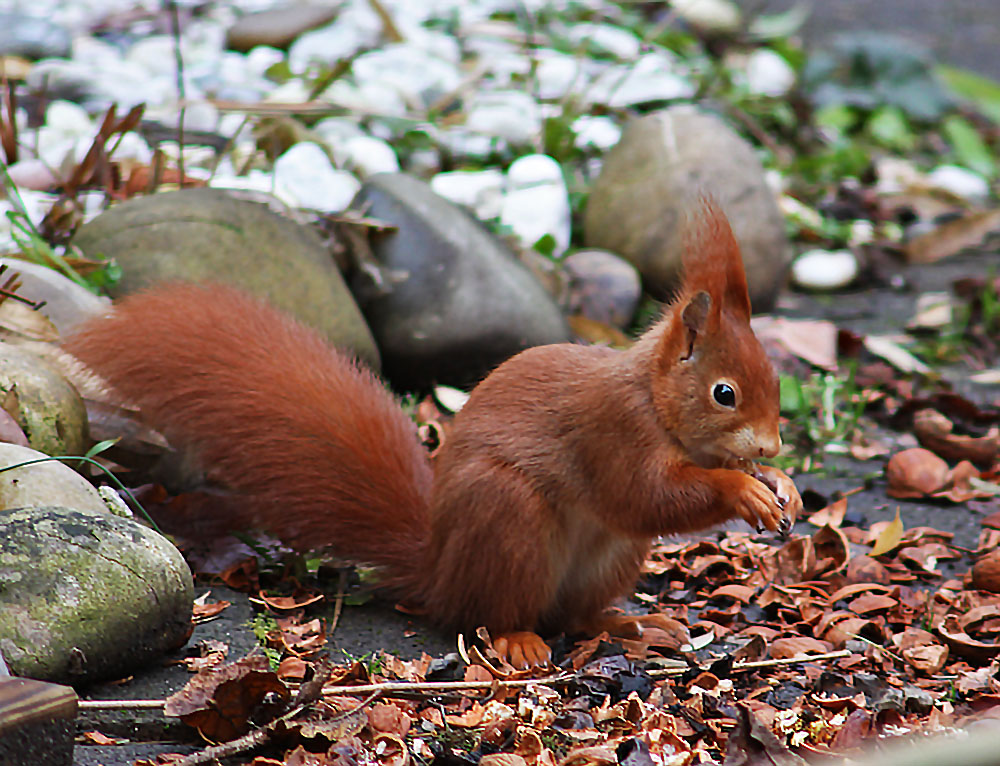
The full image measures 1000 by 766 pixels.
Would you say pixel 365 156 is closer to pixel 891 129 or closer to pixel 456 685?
pixel 456 685

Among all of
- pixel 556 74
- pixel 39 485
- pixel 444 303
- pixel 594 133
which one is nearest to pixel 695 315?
pixel 39 485

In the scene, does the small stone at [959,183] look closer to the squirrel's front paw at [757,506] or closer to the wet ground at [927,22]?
the wet ground at [927,22]

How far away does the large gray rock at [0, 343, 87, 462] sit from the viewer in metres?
2.24

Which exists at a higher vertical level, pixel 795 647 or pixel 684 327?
pixel 684 327

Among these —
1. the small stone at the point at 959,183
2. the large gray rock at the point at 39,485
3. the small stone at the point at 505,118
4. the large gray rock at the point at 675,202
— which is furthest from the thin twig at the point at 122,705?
the small stone at the point at 959,183

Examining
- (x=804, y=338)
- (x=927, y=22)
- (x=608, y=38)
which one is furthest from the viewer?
(x=927, y=22)

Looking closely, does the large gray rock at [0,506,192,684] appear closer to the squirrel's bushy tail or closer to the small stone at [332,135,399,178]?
the squirrel's bushy tail

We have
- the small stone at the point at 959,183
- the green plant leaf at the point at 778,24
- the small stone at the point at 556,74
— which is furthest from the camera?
the green plant leaf at the point at 778,24

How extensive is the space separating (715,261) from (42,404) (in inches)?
52.1

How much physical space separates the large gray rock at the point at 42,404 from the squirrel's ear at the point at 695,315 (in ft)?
4.07

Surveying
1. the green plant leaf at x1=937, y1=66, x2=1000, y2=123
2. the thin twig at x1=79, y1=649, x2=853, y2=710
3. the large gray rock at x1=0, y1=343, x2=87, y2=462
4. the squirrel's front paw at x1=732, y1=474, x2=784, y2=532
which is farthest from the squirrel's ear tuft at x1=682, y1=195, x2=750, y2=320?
the green plant leaf at x1=937, y1=66, x2=1000, y2=123

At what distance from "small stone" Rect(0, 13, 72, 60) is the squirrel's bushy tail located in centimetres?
323

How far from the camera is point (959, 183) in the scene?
567cm

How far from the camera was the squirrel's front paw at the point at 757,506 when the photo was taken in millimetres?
1873
